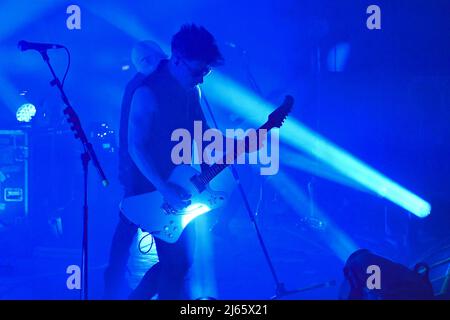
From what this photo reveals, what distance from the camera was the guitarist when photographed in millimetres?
2461

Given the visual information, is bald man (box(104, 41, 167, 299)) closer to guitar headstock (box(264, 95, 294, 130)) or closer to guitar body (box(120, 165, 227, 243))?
guitar body (box(120, 165, 227, 243))

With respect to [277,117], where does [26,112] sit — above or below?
above

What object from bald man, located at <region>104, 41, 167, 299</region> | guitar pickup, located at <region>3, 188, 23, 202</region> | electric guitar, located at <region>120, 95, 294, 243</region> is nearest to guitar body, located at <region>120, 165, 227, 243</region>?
electric guitar, located at <region>120, 95, 294, 243</region>

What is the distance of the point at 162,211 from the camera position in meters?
2.54

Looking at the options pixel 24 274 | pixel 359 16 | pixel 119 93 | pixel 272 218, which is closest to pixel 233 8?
pixel 359 16

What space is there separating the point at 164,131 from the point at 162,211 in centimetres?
44

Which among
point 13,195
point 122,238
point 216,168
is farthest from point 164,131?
point 13,195

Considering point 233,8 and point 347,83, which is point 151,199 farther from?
point 233,8

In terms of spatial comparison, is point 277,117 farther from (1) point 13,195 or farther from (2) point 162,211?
(1) point 13,195

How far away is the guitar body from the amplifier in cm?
367

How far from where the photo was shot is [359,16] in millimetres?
6301

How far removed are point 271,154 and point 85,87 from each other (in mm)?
3630

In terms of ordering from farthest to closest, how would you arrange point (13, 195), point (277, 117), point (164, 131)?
point (13, 195), point (277, 117), point (164, 131)

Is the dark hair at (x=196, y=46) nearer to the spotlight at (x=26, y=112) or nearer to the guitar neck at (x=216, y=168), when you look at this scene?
the guitar neck at (x=216, y=168)
